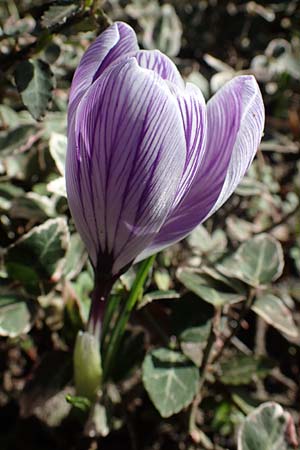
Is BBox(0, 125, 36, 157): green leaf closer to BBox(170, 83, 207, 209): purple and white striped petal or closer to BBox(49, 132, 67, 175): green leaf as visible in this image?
BBox(49, 132, 67, 175): green leaf

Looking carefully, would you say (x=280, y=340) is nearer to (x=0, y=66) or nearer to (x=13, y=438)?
(x=13, y=438)

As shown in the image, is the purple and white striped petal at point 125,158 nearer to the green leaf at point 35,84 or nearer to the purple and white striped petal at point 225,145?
the purple and white striped petal at point 225,145

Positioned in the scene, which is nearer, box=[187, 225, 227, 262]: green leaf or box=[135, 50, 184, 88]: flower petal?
box=[135, 50, 184, 88]: flower petal

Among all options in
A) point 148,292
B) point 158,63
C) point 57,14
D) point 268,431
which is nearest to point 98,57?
point 158,63

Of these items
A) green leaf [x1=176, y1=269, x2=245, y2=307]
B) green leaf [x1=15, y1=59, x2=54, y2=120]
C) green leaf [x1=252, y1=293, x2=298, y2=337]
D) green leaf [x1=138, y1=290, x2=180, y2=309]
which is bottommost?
green leaf [x1=252, y1=293, x2=298, y2=337]

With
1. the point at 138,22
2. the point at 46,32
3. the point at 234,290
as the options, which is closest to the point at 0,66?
the point at 46,32

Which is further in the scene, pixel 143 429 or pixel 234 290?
pixel 143 429

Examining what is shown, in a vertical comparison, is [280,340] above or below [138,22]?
below

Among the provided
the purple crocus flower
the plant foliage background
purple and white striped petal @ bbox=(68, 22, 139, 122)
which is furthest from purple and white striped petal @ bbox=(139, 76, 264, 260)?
the plant foliage background
